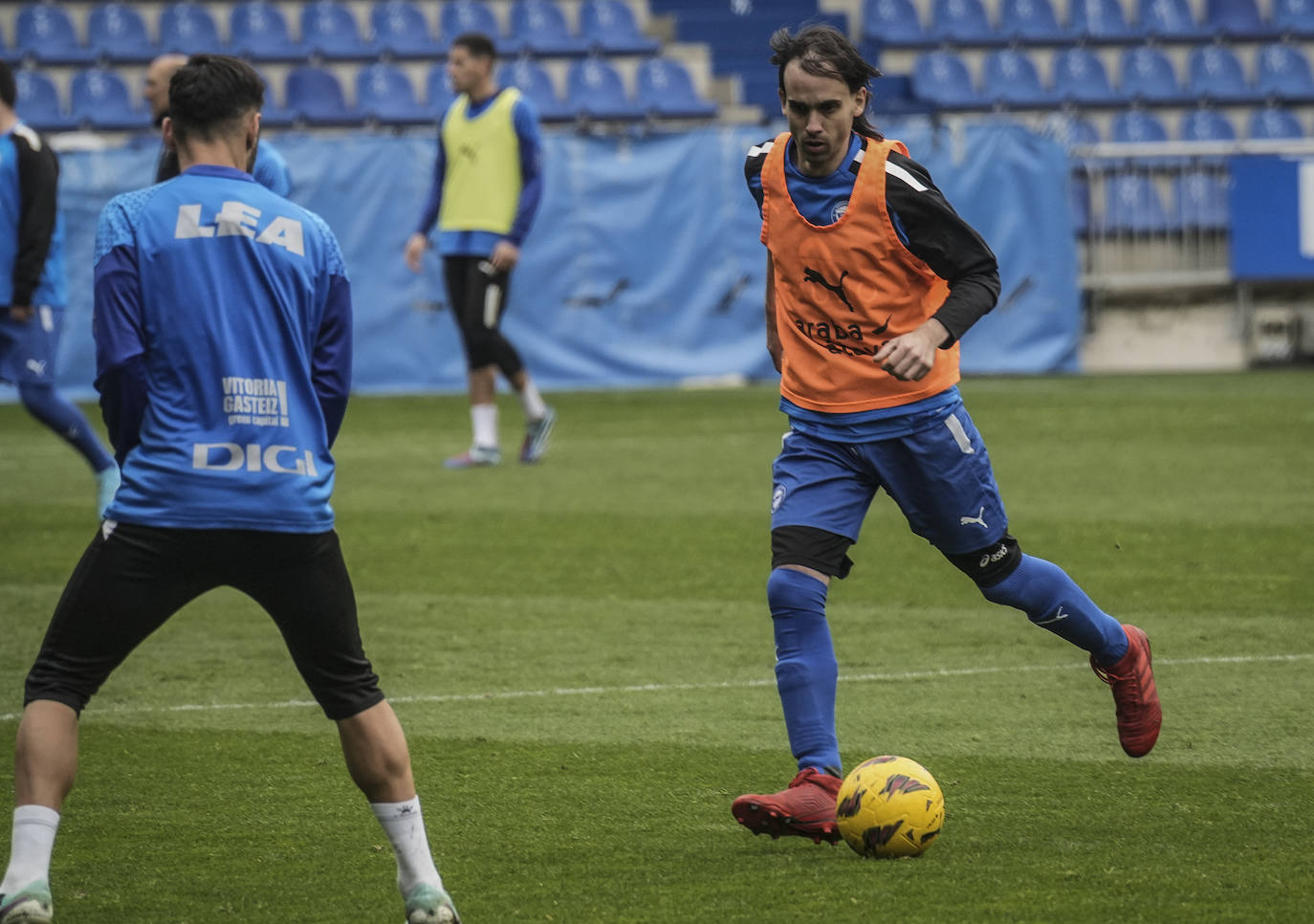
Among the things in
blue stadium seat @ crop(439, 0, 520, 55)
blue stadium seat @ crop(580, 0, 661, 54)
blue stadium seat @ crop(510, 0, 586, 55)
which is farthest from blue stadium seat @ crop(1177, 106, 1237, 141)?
blue stadium seat @ crop(439, 0, 520, 55)

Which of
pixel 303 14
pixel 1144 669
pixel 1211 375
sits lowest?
pixel 1211 375

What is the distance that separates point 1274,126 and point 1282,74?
3.97ft

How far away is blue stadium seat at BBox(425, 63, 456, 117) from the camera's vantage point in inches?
874

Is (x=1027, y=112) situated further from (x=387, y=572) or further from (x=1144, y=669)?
(x=1144, y=669)

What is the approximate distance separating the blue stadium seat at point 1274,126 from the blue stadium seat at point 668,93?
6851mm

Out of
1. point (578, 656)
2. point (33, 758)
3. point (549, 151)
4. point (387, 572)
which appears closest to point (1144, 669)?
point (578, 656)

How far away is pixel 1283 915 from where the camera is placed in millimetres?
3762

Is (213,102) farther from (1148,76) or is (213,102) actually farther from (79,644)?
(1148,76)

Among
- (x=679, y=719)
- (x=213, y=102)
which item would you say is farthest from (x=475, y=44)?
(x=213, y=102)

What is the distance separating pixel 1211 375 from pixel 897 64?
260 inches

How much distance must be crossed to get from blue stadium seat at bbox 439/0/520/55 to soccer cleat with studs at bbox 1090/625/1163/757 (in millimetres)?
18753

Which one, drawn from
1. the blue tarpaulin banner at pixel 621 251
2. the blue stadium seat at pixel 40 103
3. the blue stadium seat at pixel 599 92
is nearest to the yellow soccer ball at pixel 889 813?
the blue tarpaulin banner at pixel 621 251

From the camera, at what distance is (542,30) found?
23.3 metres

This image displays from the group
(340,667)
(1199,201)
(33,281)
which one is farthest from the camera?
(1199,201)
